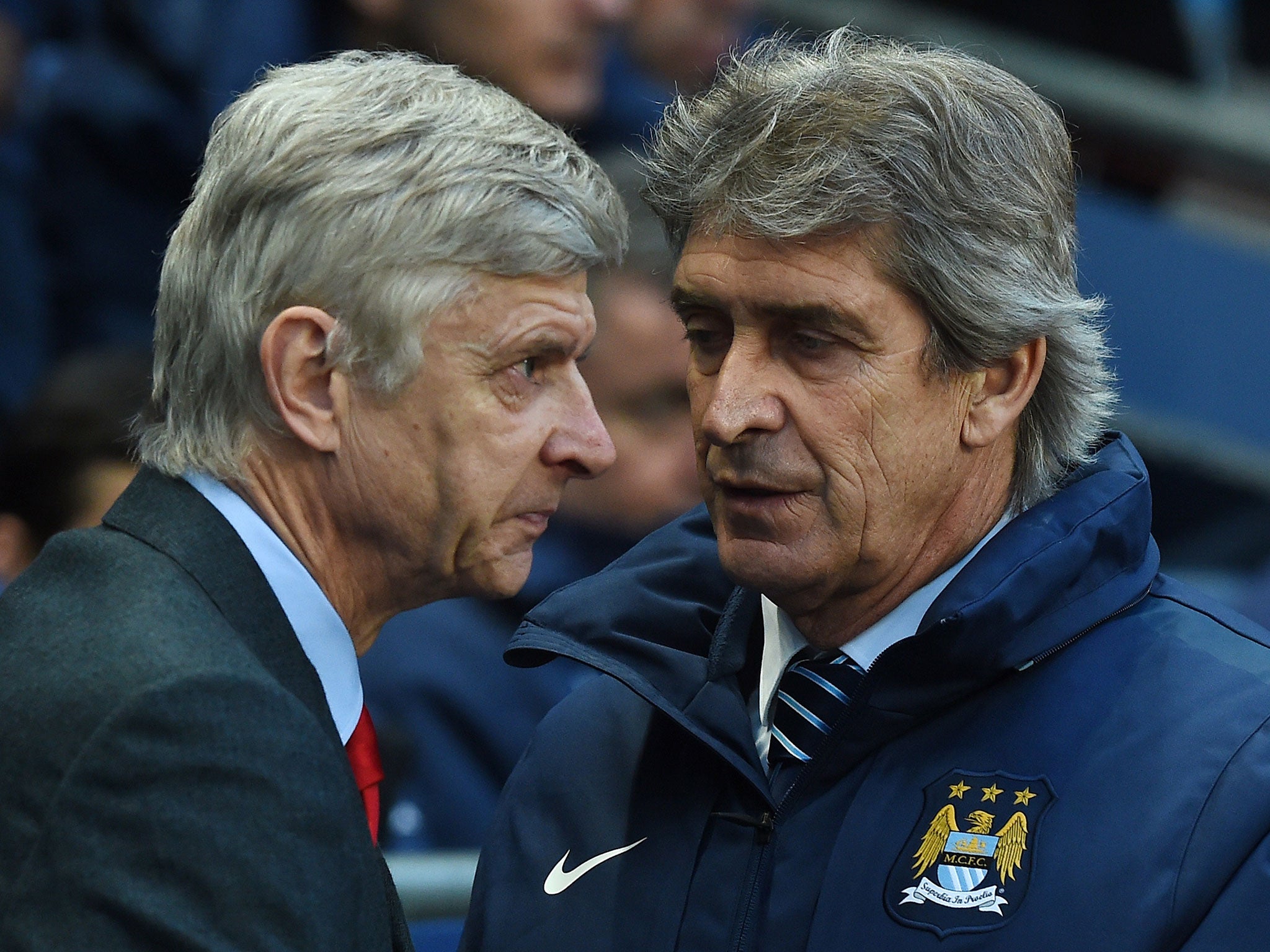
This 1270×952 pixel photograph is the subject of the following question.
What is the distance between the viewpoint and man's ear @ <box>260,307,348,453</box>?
7.44 ft

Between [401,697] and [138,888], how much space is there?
7.82 feet

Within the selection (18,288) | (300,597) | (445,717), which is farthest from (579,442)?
(18,288)

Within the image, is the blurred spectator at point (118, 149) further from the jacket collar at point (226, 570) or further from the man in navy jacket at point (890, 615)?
the jacket collar at point (226, 570)

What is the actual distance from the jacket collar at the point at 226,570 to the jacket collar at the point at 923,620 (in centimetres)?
49

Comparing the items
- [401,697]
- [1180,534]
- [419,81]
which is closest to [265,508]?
[419,81]

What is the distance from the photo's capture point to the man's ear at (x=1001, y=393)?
8.23ft

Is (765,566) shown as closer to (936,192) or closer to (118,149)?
(936,192)

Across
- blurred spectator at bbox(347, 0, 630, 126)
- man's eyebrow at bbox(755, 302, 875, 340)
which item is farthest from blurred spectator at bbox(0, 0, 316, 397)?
man's eyebrow at bbox(755, 302, 875, 340)

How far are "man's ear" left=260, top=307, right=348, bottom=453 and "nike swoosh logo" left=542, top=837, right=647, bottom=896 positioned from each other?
74 cm

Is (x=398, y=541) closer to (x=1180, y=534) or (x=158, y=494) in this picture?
(x=158, y=494)

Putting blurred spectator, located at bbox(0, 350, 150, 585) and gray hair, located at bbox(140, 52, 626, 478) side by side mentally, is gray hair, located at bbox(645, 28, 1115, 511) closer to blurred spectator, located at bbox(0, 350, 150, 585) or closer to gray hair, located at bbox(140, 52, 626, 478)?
gray hair, located at bbox(140, 52, 626, 478)

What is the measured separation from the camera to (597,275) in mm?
3543

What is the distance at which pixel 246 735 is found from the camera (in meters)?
1.90

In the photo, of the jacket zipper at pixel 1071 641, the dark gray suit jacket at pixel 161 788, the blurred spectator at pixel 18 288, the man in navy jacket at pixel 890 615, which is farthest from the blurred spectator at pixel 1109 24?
the dark gray suit jacket at pixel 161 788
